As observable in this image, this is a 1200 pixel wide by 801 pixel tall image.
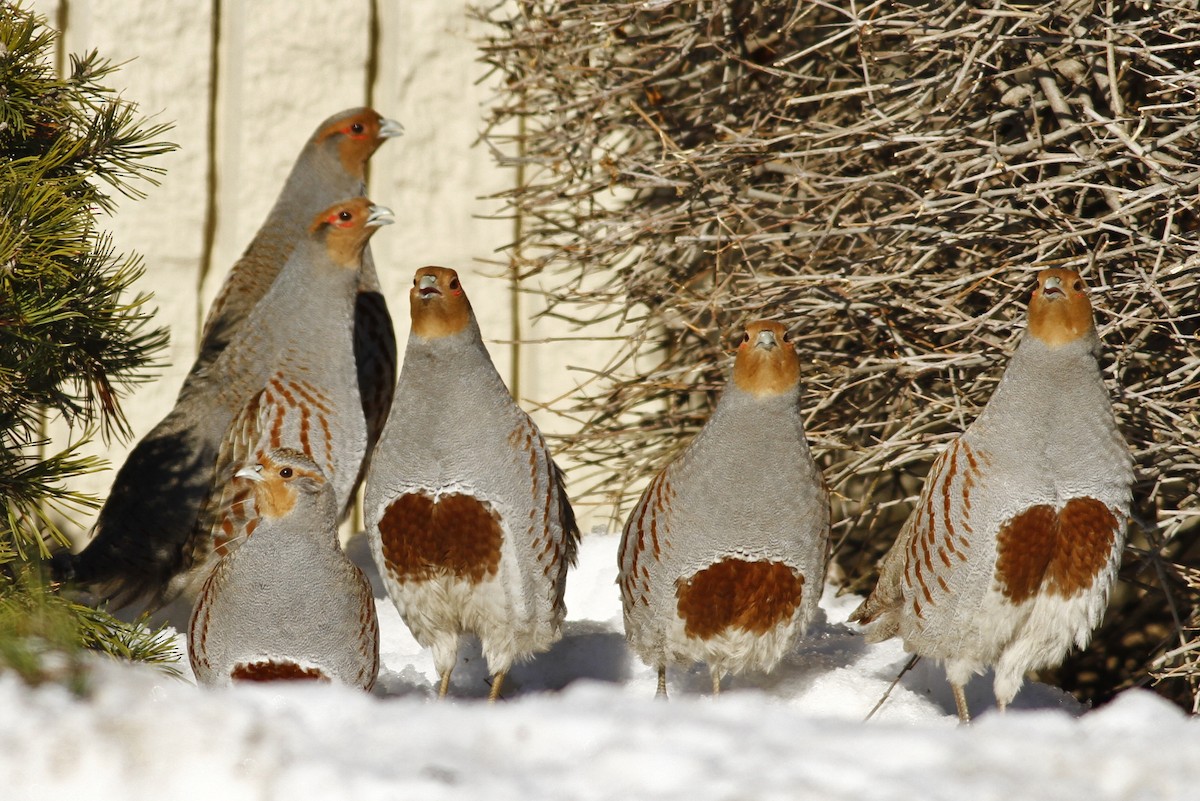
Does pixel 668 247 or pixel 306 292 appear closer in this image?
pixel 306 292

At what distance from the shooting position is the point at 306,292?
3822mm

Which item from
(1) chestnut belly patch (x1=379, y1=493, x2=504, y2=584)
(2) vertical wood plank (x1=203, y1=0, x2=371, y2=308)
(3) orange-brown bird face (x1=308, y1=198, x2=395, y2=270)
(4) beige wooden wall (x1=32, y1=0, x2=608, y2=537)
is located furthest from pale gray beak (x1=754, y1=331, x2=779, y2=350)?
(2) vertical wood plank (x1=203, y1=0, x2=371, y2=308)

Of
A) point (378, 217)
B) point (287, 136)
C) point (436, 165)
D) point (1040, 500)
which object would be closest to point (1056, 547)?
point (1040, 500)

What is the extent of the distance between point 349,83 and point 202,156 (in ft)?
2.02

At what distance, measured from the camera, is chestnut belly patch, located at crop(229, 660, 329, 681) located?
2883 mm

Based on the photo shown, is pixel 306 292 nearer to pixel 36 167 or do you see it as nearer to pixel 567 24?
pixel 36 167

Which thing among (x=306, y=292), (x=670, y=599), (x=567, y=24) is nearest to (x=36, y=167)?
(x=306, y=292)

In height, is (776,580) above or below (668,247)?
below

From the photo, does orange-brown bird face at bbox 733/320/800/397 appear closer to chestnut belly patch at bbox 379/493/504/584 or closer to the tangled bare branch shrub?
the tangled bare branch shrub

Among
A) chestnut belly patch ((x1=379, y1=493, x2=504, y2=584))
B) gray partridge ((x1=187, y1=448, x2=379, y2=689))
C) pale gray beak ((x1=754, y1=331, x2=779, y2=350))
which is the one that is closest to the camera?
gray partridge ((x1=187, y1=448, x2=379, y2=689))

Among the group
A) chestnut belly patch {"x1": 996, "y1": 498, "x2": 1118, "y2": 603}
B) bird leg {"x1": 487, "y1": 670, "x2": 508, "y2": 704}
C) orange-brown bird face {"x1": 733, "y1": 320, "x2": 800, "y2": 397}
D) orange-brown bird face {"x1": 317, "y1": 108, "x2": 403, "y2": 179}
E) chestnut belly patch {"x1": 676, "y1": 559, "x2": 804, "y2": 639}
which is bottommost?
bird leg {"x1": 487, "y1": 670, "x2": 508, "y2": 704}

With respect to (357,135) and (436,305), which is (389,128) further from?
(436,305)

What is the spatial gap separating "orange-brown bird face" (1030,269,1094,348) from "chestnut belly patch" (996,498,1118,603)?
380mm

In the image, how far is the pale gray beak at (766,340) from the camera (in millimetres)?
3070
